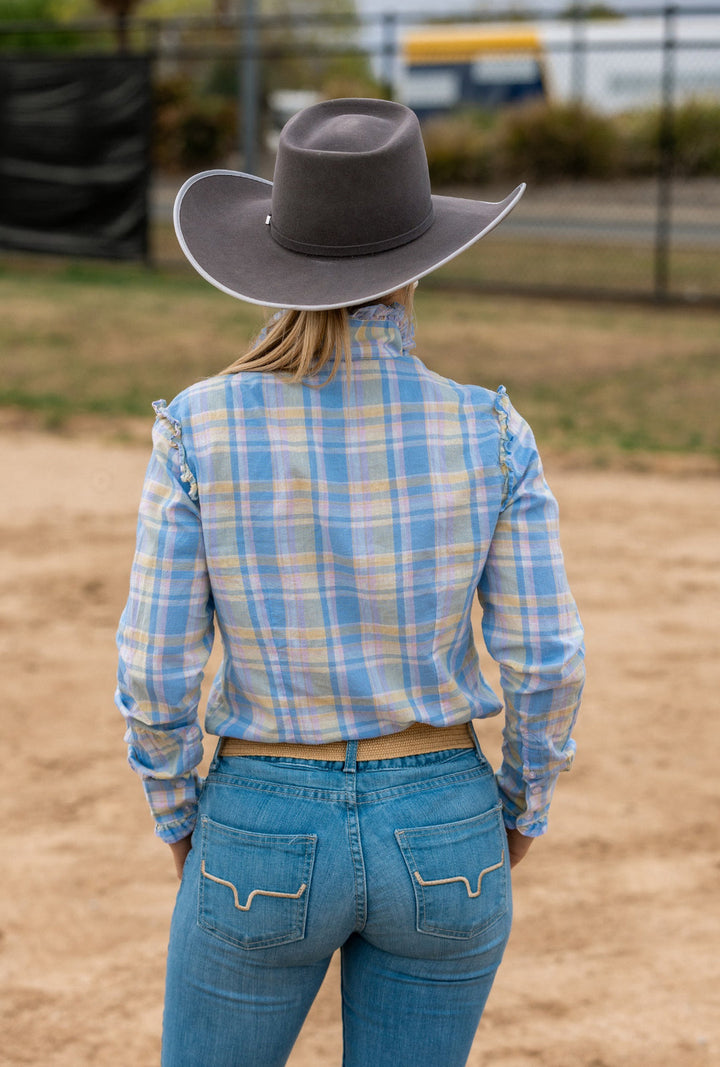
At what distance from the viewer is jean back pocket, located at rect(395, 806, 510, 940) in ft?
5.18

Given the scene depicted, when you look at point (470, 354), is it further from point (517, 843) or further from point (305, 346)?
point (305, 346)

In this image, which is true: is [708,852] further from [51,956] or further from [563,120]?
[563,120]

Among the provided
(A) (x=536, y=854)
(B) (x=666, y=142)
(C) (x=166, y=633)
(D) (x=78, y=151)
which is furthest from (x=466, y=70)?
(C) (x=166, y=633)

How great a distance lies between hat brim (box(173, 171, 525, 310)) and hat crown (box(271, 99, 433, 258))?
0.02 meters

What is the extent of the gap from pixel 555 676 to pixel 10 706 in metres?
3.25

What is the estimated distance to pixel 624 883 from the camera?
348 cm

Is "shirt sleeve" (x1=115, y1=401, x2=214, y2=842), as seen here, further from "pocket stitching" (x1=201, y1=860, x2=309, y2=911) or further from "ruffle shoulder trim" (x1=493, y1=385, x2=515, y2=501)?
"ruffle shoulder trim" (x1=493, y1=385, x2=515, y2=501)

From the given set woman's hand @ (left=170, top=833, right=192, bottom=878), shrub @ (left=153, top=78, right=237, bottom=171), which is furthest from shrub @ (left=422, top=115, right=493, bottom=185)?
woman's hand @ (left=170, top=833, right=192, bottom=878)

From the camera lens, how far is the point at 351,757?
1.60m

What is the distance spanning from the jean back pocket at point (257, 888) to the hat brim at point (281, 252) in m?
0.66

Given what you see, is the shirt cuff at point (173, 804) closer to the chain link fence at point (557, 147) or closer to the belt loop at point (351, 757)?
the belt loop at point (351, 757)

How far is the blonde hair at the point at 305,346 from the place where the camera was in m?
1.55

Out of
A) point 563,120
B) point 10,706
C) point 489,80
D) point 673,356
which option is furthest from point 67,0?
point 10,706

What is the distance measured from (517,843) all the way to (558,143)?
14673mm
